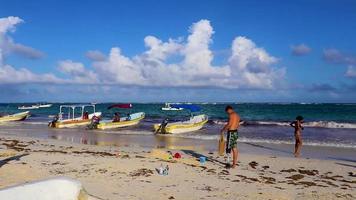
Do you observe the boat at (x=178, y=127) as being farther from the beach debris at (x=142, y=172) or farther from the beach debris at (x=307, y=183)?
the beach debris at (x=307, y=183)

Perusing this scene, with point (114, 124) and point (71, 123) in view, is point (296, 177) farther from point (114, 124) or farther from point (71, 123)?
point (71, 123)

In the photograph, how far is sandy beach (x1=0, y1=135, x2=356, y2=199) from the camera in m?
8.81

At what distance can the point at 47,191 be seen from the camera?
5.24 metres

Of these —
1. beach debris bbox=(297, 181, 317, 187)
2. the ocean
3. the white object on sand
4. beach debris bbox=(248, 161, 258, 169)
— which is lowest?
the ocean

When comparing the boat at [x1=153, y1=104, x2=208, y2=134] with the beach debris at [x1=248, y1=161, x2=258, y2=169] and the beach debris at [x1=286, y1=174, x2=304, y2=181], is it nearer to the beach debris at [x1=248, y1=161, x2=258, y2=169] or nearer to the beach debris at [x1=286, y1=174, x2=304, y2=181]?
the beach debris at [x1=248, y1=161, x2=258, y2=169]

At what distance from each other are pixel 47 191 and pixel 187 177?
561 cm

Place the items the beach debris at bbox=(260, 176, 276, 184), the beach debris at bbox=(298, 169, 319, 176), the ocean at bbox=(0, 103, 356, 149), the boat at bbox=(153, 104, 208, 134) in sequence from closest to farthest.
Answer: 1. the beach debris at bbox=(260, 176, 276, 184)
2. the beach debris at bbox=(298, 169, 319, 176)
3. the ocean at bbox=(0, 103, 356, 149)
4. the boat at bbox=(153, 104, 208, 134)

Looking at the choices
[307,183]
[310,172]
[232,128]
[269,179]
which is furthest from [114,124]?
[307,183]

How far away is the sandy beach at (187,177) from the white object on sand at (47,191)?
233 centimetres

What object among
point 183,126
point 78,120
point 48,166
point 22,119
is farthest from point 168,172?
point 22,119

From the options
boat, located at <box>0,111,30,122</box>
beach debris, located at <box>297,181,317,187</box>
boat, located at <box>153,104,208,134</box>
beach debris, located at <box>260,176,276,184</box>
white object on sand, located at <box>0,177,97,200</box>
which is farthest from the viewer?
boat, located at <box>0,111,30,122</box>

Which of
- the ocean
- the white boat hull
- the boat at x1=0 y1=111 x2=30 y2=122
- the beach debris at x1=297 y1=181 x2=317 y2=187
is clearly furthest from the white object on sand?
the boat at x1=0 y1=111 x2=30 y2=122

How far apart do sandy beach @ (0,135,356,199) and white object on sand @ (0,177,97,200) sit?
2329 mm

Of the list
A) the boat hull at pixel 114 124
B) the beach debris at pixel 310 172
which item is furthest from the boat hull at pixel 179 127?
the beach debris at pixel 310 172
